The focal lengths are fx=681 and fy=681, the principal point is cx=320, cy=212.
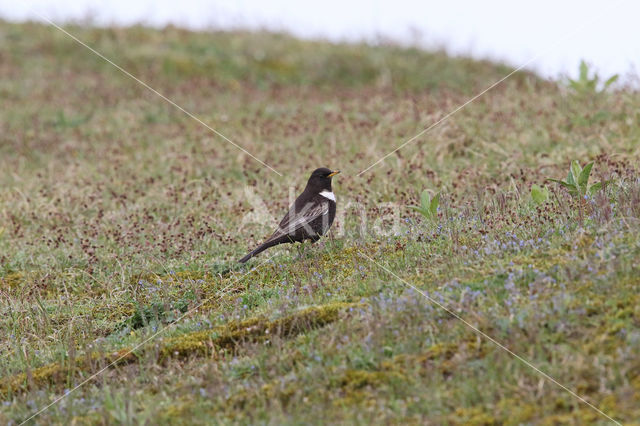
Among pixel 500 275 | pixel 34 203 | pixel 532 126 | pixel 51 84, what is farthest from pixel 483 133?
pixel 51 84

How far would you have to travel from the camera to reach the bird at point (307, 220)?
25.0 ft

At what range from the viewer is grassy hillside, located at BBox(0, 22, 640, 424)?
4746 mm

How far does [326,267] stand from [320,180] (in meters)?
1.60

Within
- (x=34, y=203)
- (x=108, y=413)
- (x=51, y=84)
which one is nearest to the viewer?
(x=108, y=413)

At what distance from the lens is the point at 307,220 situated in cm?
774

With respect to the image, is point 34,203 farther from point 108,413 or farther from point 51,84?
point 51,84

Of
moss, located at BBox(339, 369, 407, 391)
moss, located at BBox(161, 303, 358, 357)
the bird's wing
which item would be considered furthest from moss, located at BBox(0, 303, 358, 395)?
the bird's wing

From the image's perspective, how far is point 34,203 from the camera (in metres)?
10.9

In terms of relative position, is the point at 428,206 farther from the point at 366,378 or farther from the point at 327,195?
the point at 366,378

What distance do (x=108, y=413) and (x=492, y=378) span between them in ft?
8.97

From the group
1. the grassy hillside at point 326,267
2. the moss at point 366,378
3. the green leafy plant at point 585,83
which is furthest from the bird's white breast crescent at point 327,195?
the green leafy plant at point 585,83

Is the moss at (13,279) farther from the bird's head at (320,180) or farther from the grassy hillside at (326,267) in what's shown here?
the bird's head at (320,180)

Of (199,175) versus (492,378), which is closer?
(492,378)

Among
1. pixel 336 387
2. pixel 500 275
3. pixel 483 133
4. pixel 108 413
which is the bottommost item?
pixel 108 413
